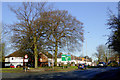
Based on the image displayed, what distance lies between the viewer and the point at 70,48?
47156 millimetres

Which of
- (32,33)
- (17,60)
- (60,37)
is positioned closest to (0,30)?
(32,33)

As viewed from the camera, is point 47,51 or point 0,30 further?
point 47,51

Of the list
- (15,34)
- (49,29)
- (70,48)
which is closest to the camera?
(15,34)

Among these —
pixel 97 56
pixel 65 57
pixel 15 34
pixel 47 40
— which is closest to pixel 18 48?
pixel 15 34

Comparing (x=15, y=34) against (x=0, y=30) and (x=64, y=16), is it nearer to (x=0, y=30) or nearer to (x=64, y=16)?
(x=0, y=30)

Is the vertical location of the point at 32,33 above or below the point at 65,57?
above

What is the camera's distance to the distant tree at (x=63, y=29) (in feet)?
147

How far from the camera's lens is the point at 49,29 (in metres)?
43.5

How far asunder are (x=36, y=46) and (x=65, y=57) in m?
7.31

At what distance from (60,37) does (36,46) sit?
8288mm

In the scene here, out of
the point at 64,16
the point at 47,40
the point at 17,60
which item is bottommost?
the point at 17,60

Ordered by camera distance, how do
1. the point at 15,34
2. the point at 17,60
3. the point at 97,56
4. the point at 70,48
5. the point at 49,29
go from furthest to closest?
the point at 97,56, the point at 17,60, the point at 70,48, the point at 49,29, the point at 15,34

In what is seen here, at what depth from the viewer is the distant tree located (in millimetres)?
44772

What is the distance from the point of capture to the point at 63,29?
157 feet
